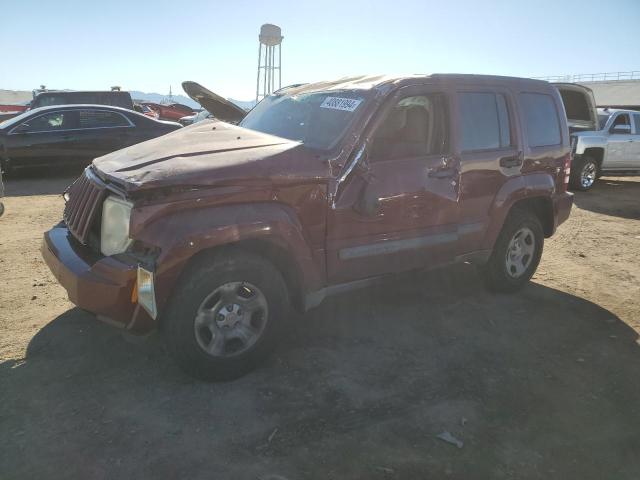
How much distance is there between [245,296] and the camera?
3146mm

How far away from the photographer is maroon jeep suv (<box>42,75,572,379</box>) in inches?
112

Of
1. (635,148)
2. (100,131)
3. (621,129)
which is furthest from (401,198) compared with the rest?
(635,148)

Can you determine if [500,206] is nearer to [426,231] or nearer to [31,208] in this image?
[426,231]

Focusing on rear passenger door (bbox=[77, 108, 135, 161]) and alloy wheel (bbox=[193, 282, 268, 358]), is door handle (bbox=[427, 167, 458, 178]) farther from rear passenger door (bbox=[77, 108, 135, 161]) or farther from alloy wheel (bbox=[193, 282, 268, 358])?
rear passenger door (bbox=[77, 108, 135, 161])

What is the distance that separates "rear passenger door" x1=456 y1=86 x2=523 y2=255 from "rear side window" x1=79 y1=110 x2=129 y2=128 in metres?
8.40

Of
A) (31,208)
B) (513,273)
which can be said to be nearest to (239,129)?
(513,273)

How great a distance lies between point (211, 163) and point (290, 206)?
544 millimetres

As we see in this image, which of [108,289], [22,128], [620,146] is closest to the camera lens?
[108,289]

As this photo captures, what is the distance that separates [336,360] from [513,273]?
227 centimetres

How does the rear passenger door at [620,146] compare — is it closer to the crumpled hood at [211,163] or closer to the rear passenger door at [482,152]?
the rear passenger door at [482,152]

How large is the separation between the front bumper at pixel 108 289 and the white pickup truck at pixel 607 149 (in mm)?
10748

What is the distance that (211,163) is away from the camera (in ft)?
9.89

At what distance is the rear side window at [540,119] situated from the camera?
469 centimetres

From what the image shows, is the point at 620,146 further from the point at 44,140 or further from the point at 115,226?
the point at 44,140
